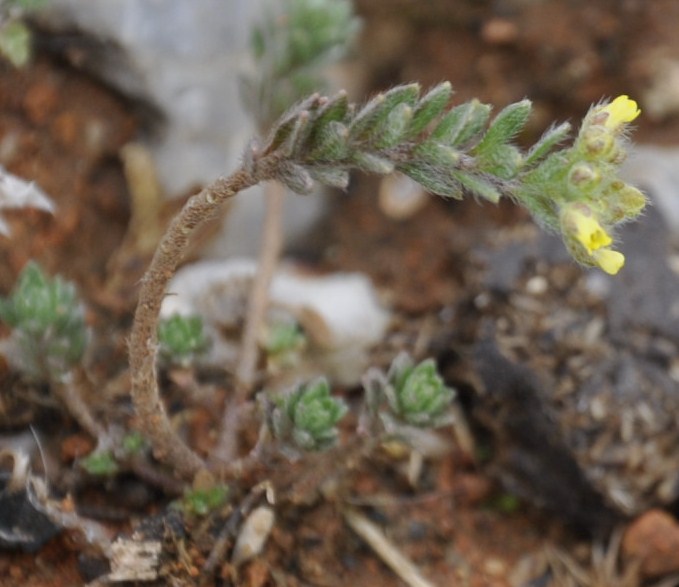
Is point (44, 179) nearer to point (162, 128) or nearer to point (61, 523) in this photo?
point (162, 128)

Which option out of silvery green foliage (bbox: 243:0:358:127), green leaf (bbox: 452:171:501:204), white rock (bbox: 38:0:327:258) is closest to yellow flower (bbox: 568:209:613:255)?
green leaf (bbox: 452:171:501:204)

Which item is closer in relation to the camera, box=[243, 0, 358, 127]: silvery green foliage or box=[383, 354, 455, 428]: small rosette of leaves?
box=[383, 354, 455, 428]: small rosette of leaves

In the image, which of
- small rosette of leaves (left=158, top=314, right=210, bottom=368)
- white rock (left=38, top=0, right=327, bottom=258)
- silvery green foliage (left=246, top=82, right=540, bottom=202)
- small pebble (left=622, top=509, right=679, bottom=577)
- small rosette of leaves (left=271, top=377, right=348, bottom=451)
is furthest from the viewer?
white rock (left=38, top=0, right=327, bottom=258)

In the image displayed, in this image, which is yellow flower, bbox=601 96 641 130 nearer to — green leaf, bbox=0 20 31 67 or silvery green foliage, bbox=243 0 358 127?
silvery green foliage, bbox=243 0 358 127

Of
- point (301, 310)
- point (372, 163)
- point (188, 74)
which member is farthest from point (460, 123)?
point (188, 74)

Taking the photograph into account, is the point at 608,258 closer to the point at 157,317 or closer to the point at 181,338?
the point at 157,317

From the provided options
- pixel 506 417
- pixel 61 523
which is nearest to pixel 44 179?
pixel 61 523
